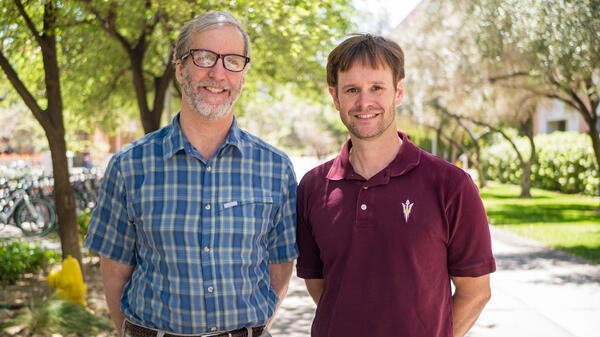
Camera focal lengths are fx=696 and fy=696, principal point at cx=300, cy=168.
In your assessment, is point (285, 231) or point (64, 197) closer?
point (285, 231)

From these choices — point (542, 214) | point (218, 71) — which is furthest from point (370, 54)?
point (542, 214)

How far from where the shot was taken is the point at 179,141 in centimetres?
284

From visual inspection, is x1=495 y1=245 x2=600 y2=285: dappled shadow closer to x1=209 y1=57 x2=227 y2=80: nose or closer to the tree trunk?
the tree trunk

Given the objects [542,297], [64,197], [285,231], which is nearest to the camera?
[285,231]

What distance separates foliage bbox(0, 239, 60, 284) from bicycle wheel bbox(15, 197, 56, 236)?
3938 millimetres

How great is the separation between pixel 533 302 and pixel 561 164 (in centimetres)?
2029

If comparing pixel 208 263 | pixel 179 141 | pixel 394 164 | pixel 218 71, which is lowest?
pixel 208 263

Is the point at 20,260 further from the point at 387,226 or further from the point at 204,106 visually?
the point at 387,226

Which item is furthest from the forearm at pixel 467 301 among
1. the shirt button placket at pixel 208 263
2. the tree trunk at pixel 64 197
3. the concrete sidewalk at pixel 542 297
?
the tree trunk at pixel 64 197

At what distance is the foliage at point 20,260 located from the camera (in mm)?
9281

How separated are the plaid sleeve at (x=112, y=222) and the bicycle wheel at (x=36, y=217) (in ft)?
41.1

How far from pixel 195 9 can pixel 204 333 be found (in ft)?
18.2

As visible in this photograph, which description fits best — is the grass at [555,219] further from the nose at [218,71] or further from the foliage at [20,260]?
the nose at [218,71]

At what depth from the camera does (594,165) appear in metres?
24.0
